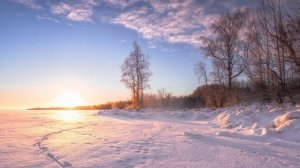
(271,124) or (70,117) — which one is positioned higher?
(70,117)

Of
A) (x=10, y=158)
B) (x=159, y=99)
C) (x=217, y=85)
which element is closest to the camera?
(x=10, y=158)

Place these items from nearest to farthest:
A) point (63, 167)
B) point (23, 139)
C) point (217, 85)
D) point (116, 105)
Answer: point (63, 167) < point (23, 139) < point (217, 85) < point (116, 105)

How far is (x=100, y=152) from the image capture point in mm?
4371

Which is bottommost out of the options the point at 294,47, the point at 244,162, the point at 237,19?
the point at 244,162

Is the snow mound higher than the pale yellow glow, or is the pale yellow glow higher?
the pale yellow glow

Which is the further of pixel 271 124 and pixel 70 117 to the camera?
pixel 70 117

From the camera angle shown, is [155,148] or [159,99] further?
[159,99]

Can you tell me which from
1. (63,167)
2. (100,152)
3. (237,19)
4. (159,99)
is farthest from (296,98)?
(159,99)

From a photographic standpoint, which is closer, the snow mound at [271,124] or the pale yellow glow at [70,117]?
the snow mound at [271,124]

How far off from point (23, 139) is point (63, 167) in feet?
7.88

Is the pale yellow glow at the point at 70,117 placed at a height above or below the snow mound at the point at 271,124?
above

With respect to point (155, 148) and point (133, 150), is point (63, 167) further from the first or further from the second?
point (155, 148)

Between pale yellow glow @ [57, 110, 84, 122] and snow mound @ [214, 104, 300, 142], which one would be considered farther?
pale yellow glow @ [57, 110, 84, 122]

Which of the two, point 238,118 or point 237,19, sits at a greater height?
point 237,19
